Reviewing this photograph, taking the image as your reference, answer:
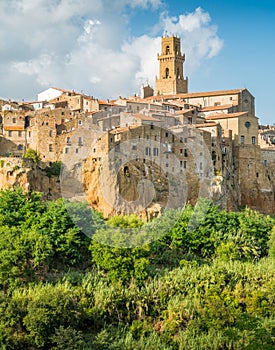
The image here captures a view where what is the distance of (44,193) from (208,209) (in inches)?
423

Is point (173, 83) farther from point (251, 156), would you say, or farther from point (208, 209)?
point (208, 209)

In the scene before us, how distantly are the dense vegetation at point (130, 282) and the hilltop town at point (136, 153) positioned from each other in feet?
10.0

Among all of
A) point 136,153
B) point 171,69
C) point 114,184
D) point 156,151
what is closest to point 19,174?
point 114,184

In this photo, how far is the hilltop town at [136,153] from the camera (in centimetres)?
5197

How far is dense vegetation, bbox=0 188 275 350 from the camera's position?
36438 millimetres

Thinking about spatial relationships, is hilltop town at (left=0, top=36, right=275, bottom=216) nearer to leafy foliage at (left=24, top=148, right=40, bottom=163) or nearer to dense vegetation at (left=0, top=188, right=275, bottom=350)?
leafy foliage at (left=24, top=148, right=40, bottom=163)

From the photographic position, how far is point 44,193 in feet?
171

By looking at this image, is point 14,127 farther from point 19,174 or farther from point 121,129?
point 121,129

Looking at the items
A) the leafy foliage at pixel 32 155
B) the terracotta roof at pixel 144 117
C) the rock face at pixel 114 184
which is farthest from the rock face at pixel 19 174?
the terracotta roof at pixel 144 117

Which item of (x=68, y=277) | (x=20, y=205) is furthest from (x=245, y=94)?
(x=68, y=277)

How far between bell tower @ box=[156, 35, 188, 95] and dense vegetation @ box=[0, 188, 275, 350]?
32824 mm

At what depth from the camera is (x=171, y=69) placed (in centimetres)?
8438

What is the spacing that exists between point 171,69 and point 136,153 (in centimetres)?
3216

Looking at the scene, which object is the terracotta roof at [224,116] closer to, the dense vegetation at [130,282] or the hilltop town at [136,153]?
the hilltop town at [136,153]
